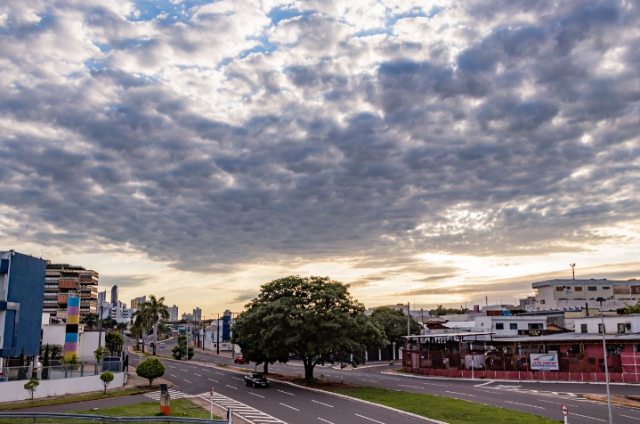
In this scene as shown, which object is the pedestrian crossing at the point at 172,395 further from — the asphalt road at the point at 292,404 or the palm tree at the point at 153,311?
the palm tree at the point at 153,311

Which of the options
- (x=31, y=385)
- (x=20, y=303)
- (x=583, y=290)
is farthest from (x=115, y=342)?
(x=583, y=290)

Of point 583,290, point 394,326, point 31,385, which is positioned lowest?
point 31,385

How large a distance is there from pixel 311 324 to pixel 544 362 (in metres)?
30.9

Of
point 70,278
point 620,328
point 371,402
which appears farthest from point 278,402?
point 70,278

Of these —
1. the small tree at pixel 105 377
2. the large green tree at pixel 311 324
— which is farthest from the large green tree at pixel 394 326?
the small tree at pixel 105 377

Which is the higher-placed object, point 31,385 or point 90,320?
point 90,320

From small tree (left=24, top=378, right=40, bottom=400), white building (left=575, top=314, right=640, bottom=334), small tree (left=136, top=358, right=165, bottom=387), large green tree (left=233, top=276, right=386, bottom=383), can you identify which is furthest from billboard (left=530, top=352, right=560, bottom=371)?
small tree (left=24, top=378, right=40, bottom=400)

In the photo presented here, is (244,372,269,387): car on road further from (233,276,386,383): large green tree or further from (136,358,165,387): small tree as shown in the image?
(136,358,165,387): small tree

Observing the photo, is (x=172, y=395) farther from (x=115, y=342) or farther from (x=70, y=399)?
(x=115, y=342)

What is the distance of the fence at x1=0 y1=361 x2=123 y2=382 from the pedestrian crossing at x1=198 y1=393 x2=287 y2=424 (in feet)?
42.6

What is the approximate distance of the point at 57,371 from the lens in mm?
49062

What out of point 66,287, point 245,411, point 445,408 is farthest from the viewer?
point 66,287

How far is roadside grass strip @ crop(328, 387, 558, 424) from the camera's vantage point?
114 feet

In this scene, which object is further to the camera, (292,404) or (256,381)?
(256,381)
